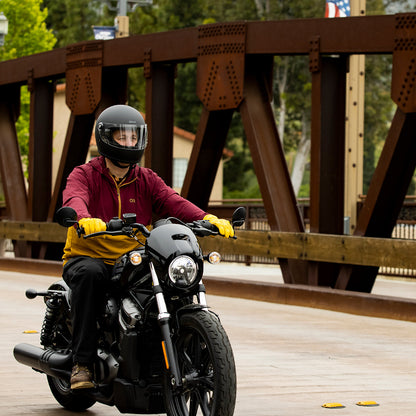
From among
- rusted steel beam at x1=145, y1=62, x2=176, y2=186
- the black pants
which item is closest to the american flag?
rusted steel beam at x1=145, y1=62, x2=176, y2=186

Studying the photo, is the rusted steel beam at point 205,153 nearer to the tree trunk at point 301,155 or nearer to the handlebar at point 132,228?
the handlebar at point 132,228

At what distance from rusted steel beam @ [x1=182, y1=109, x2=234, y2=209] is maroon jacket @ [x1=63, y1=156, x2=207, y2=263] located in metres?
7.94

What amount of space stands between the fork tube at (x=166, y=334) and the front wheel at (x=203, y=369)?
7 centimetres

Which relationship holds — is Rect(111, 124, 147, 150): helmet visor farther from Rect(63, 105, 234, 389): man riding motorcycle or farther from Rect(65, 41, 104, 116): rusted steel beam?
Rect(65, 41, 104, 116): rusted steel beam

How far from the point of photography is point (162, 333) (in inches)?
206

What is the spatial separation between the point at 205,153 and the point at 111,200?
850 cm

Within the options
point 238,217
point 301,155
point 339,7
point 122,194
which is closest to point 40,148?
point 339,7

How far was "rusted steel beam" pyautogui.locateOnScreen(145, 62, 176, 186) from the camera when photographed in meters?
15.3

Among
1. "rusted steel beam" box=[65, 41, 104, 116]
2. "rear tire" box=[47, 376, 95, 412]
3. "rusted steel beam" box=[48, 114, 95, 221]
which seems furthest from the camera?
"rusted steel beam" box=[48, 114, 95, 221]

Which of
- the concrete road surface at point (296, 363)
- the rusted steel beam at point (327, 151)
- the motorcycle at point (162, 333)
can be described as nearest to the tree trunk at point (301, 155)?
the rusted steel beam at point (327, 151)

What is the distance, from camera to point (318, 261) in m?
12.9

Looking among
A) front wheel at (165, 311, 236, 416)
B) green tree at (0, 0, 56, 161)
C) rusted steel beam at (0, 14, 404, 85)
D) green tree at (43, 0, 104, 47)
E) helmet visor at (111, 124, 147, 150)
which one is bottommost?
front wheel at (165, 311, 236, 416)

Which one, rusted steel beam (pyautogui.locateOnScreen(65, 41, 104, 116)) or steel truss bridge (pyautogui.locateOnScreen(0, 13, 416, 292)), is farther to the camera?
Result: rusted steel beam (pyautogui.locateOnScreen(65, 41, 104, 116))

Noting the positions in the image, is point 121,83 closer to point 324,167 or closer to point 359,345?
point 324,167
